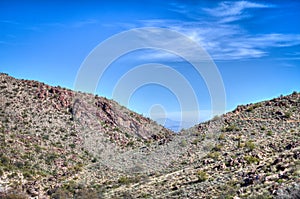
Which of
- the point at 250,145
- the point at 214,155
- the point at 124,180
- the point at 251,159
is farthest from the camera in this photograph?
the point at 124,180

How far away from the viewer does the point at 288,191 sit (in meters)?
26.2

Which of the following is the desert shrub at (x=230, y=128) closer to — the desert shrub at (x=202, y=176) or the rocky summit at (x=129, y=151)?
the rocky summit at (x=129, y=151)

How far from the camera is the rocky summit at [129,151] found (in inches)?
1305

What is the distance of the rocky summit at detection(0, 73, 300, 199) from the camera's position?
109 ft

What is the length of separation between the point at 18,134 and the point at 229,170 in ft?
101

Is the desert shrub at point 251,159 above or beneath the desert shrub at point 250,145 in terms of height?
beneath

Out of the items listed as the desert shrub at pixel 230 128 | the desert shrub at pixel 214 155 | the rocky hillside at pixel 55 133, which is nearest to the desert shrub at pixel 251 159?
the desert shrub at pixel 214 155

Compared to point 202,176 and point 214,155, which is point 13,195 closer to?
point 202,176

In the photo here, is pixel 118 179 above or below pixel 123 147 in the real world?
below

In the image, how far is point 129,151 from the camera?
54.6 m

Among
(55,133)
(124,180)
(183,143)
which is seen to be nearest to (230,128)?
(183,143)

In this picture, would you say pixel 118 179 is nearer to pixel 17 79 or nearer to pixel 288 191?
pixel 288 191

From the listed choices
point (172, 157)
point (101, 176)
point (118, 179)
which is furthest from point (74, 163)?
point (172, 157)

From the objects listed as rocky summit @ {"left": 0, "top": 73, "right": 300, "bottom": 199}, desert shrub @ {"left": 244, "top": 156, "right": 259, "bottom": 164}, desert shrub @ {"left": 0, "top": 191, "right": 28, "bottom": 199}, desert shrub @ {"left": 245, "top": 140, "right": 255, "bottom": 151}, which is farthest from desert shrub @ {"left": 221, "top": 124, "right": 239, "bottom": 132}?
desert shrub @ {"left": 0, "top": 191, "right": 28, "bottom": 199}
